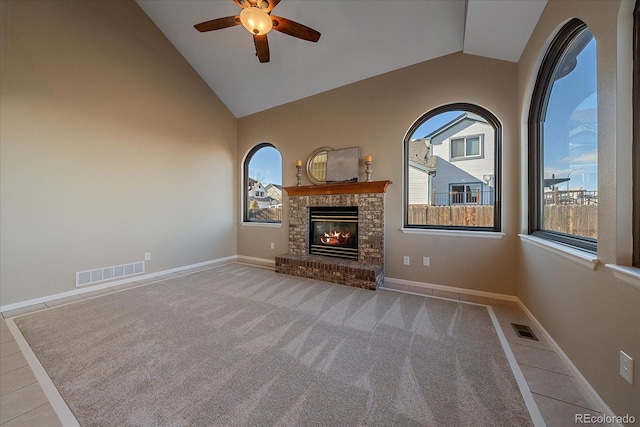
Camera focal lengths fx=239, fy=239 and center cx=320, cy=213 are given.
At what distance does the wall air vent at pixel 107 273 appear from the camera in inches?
125

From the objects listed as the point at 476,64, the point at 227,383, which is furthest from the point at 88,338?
the point at 476,64

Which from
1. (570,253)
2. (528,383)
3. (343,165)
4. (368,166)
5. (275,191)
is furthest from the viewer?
(275,191)

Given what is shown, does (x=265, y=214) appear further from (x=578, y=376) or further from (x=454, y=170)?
(x=578, y=376)

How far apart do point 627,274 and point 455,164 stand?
235 cm

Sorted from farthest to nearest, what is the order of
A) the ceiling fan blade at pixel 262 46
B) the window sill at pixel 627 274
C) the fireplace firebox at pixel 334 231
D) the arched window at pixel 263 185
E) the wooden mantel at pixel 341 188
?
the arched window at pixel 263 185
the fireplace firebox at pixel 334 231
the wooden mantel at pixel 341 188
the ceiling fan blade at pixel 262 46
the window sill at pixel 627 274

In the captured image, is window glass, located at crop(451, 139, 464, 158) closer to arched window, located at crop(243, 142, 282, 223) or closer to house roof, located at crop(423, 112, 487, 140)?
house roof, located at crop(423, 112, 487, 140)

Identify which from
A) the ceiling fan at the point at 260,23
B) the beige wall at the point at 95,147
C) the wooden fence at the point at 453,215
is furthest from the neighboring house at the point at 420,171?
the beige wall at the point at 95,147

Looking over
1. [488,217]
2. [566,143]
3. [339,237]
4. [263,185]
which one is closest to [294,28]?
[566,143]

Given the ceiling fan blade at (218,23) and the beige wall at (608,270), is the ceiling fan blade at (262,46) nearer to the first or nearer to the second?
the ceiling fan blade at (218,23)

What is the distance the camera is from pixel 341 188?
390cm

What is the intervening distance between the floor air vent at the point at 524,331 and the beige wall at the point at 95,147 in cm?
476

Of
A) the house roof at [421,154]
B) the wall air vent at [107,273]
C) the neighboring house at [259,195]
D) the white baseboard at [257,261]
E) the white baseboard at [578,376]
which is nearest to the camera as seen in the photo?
the white baseboard at [578,376]

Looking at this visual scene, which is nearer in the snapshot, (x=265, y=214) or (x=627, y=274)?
(x=627, y=274)

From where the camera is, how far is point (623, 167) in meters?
1.25
